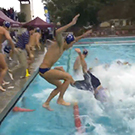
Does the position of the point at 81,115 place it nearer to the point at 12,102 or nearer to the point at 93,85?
the point at 93,85

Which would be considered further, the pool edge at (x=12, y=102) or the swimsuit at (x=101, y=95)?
the swimsuit at (x=101, y=95)

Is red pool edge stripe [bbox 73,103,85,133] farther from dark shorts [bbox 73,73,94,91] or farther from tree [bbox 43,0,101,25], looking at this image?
tree [bbox 43,0,101,25]

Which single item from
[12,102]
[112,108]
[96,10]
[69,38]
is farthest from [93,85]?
[96,10]

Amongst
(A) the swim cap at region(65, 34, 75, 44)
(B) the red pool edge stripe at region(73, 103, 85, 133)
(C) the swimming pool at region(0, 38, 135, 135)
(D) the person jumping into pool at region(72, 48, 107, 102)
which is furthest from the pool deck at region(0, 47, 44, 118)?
(A) the swim cap at region(65, 34, 75, 44)

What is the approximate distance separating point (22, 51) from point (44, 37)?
1421 centimetres

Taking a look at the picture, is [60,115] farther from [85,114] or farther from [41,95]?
[41,95]

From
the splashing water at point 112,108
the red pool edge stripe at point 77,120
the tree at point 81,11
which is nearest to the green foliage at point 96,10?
the tree at point 81,11

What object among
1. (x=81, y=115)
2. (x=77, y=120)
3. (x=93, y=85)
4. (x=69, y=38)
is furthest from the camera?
(x=93, y=85)

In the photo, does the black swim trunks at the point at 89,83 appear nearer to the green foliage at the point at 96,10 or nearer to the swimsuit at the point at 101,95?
the swimsuit at the point at 101,95

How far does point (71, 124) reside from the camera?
4227mm

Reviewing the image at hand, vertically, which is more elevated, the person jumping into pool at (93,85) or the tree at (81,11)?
the tree at (81,11)

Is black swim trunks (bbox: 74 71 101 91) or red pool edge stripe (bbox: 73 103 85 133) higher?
black swim trunks (bbox: 74 71 101 91)

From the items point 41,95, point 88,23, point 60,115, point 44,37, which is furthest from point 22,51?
point 88,23

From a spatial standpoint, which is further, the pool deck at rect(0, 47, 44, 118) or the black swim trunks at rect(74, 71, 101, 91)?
the black swim trunks at rect(74, 71, 101, 91)
